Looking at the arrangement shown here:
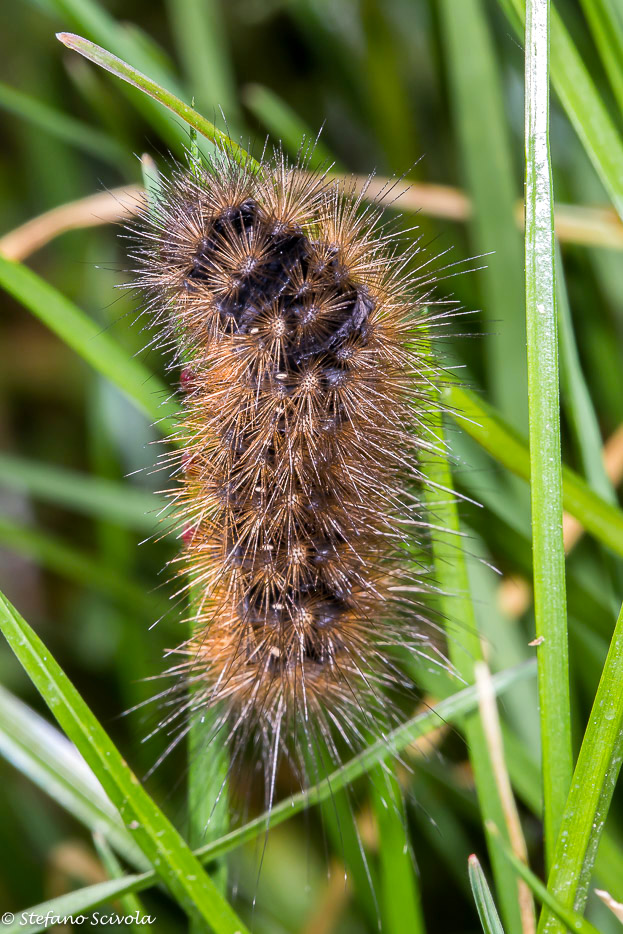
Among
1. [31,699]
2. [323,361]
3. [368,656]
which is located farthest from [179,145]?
[31,699]

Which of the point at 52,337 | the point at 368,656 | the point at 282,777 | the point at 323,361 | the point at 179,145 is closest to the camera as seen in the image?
the point at 323,361

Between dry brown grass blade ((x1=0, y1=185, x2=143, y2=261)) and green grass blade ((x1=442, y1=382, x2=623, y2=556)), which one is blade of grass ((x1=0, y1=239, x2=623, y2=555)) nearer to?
green grass blade ((x1=442, y1=382, x2=623, y2=556))

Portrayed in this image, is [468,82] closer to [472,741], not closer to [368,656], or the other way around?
[368,656]

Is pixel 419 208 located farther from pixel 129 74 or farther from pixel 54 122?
pixel 54 122

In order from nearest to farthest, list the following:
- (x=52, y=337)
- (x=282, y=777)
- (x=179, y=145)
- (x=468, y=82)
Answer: (x=179, y=145), (x=468, y=82), (x=282, y=777), (x=52, y=337)

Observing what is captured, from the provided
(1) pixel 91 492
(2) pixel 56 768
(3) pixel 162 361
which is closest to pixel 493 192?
(3) pixel 162 361

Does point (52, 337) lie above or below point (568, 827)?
above

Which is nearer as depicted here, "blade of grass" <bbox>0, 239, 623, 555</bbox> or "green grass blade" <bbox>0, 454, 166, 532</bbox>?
"blade of grass" <bbox>0, 239, 623, 555</bbox>

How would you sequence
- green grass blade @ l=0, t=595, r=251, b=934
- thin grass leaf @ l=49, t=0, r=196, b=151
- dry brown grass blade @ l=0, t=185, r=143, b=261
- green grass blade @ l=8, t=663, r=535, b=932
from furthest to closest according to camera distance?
dry brown grass blade @ l=0, t=185, r=143, b=261
thin grass leaf @ l=49, t=0, r=196, b=151
green grass blade @ l=8, t=663, r=535, b=932
green grass blade @ l=0, t=595, r=251, b=934

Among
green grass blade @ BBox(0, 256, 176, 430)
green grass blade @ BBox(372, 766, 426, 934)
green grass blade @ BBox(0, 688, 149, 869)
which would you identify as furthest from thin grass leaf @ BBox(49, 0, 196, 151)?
green grass blade @ BBox(372, 766, 426, 934)
